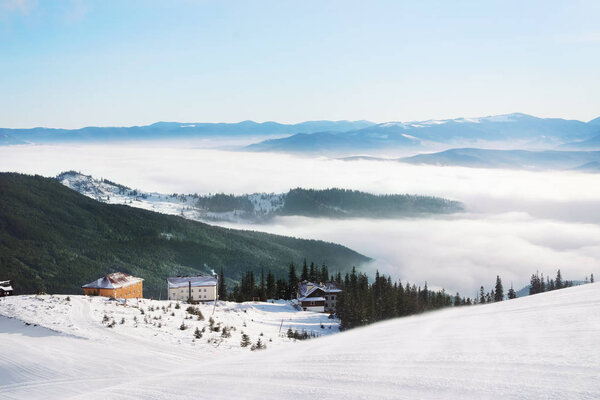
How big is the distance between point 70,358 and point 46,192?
695 feet

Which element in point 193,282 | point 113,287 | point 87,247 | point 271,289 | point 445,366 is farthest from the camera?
point 87,247

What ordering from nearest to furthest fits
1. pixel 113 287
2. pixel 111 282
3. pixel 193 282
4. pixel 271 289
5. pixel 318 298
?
pixel 113 287 < pixel 111 282 < pixel 318 298 < pixel 193 282 < pixel 271 289

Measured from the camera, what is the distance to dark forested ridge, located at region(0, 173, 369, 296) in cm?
13675

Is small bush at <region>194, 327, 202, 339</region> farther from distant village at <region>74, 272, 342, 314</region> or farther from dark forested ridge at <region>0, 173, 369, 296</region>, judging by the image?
dark forested ridge at <region>0, 173, 369, 296</region>

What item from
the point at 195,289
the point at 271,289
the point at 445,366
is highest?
the point at 445,366

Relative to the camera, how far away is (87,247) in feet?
536

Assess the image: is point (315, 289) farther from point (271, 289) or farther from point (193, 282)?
point (193, 282)

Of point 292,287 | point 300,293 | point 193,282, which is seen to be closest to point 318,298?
point 300,293

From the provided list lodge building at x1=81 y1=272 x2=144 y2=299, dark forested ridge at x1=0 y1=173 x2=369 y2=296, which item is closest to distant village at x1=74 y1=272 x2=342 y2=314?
lodge building at x1=81 y1=272 x2=144 y2=299

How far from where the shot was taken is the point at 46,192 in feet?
638

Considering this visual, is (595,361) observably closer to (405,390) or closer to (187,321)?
(405,390)

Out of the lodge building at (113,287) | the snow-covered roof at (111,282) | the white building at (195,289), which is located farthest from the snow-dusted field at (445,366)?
the white building at (195,289)

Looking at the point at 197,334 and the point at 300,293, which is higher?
the point at 197,334

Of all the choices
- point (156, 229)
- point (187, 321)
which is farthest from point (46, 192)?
point (187, 321)
